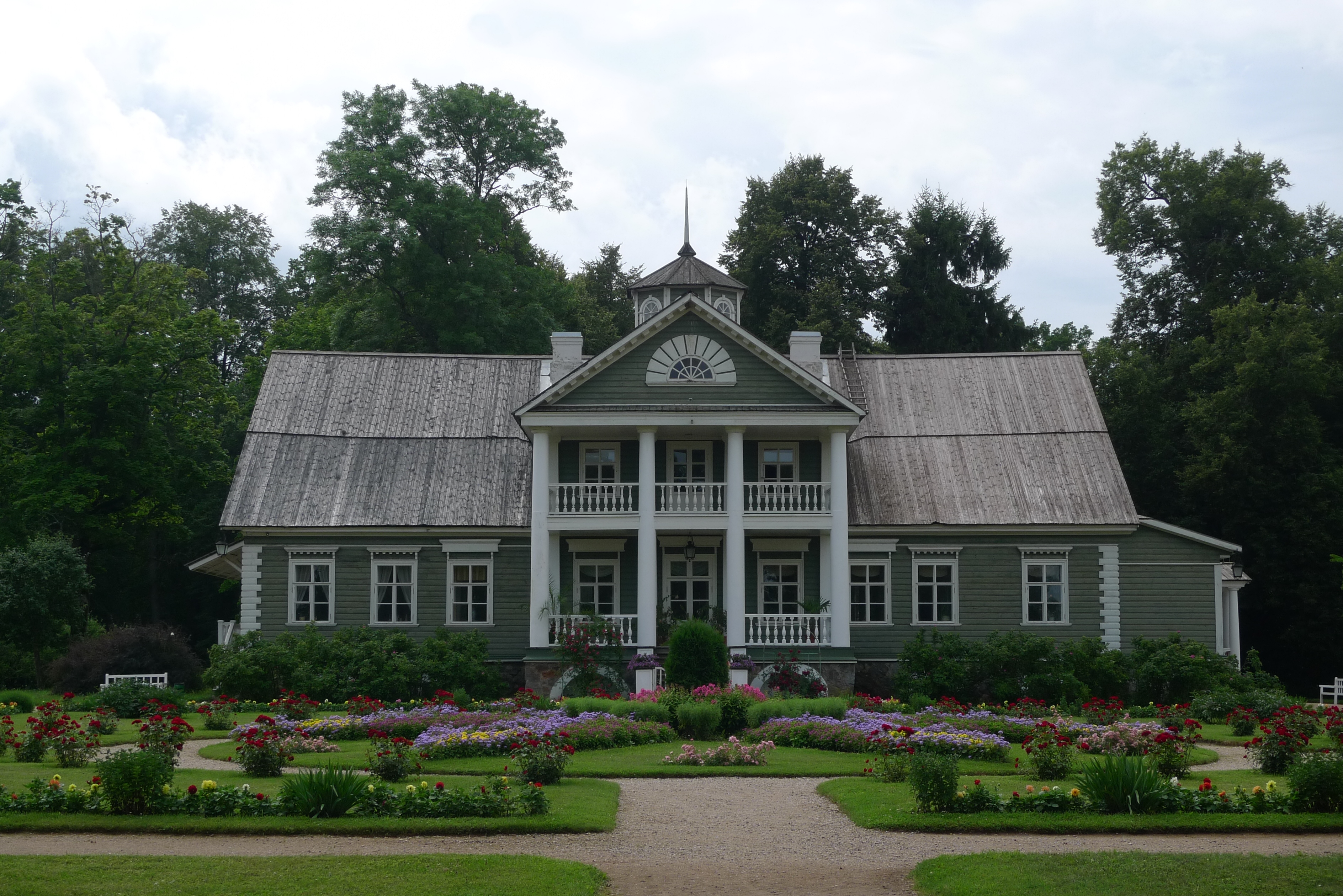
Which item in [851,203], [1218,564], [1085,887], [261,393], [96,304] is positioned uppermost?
[851,203]

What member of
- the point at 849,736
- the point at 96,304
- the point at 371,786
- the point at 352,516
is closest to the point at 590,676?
the point at 352,516

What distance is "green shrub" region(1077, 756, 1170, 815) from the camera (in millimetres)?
14859

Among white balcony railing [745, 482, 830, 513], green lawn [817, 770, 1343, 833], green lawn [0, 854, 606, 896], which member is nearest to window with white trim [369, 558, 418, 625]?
white balcony railing [745, 482, 830, 513]

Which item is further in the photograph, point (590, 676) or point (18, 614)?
point (18, 614)

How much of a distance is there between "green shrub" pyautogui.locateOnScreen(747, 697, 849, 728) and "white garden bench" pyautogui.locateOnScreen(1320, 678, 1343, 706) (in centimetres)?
1569

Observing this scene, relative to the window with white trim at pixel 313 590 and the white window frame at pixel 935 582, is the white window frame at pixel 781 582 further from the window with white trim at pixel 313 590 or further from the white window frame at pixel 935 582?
the window with white trim at pixel 313 590

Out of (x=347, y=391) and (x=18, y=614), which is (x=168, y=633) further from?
(x=347, y=391)

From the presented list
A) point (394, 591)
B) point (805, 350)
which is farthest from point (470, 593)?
point (805, 350)

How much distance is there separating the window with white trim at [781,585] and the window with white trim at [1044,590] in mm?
5214

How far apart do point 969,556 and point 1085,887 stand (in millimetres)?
20827

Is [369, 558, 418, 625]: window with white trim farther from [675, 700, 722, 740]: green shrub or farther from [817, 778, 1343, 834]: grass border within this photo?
[817, 778, 1343, 834]: grass border

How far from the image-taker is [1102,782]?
15.0m

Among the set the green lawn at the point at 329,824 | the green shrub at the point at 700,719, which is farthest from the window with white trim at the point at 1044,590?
the green lawn at the point at 329,824

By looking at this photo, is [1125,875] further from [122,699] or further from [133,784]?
[122,699]
